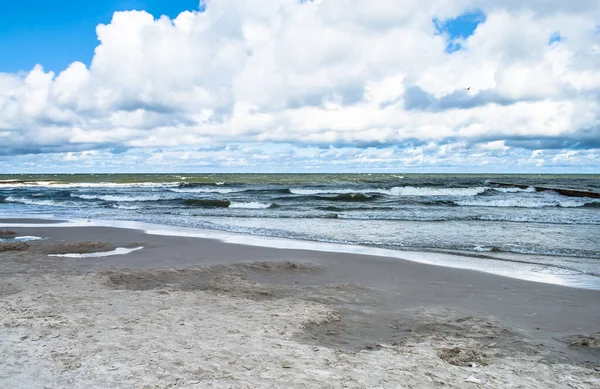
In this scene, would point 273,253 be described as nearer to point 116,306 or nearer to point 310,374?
point 116,306

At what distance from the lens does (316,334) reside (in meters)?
5.41

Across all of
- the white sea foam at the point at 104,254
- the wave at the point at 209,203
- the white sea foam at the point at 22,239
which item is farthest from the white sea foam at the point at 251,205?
the white sea foam at the point at 104,254

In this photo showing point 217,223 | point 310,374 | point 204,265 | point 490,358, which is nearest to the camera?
point 310,374

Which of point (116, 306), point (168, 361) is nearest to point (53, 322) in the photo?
point (116, 306)

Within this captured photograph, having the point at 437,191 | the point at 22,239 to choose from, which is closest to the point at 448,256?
the point at 22,239

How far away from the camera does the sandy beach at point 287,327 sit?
13.4 ft

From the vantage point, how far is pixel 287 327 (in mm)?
5547

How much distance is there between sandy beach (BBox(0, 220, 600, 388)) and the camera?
4074mm

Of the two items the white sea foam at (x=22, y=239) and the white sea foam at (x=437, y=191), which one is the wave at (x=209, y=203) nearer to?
the white sea foam at (x=22, y=239)

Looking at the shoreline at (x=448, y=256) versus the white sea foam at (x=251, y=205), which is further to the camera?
the white sea foam at (x=251, y=205)

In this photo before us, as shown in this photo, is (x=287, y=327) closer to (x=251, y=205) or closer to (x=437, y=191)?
(x=251, y=205)

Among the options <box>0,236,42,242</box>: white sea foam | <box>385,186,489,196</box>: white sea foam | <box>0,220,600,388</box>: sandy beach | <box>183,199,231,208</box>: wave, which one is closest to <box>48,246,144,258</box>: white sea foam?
<box>0,220,600,388</box>: sandy beach

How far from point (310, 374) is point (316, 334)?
4.35 feet

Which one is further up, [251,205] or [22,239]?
[22,239]
